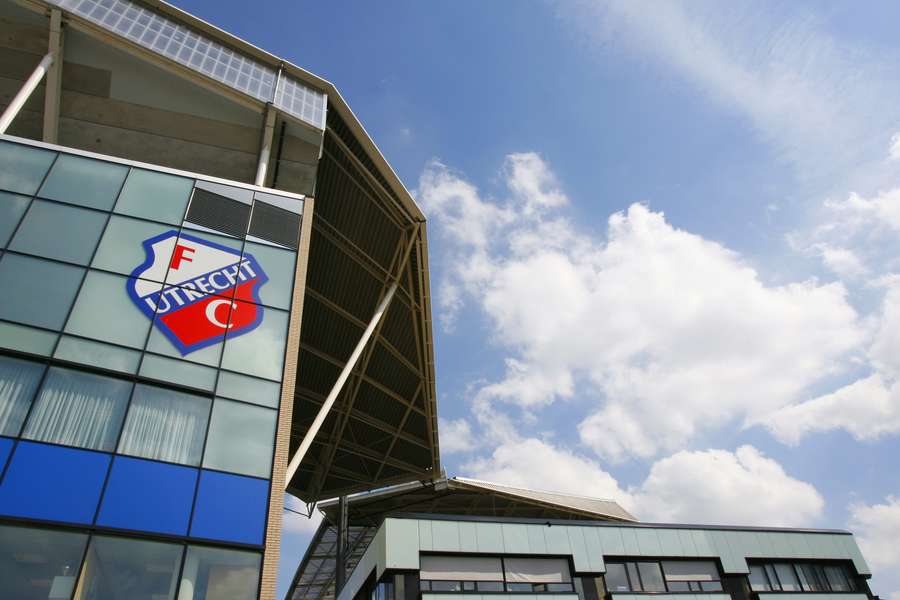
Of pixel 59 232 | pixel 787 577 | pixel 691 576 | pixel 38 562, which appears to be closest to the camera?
pixel 38 562

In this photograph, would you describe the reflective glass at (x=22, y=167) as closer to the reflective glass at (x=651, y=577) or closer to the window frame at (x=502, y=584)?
the window frame at (x=502, y=584)

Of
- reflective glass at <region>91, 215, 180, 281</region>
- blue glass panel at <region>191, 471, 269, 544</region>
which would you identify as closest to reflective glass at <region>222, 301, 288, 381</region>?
reflective glass at <region>91, 215, 180, 281</region>

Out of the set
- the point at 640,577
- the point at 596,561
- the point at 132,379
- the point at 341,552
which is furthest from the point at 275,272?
the point at 341,552

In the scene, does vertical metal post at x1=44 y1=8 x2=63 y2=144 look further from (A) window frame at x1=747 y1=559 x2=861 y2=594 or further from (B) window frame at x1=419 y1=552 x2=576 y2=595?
(A) window frame at x1=747 y1=559 x2=861 y2=594

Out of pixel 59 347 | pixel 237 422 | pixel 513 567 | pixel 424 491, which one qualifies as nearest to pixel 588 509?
pixel 424 491

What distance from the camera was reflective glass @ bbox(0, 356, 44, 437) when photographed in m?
12.4

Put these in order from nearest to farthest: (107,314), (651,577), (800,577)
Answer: (107,314)
(651,577)
(800,577)

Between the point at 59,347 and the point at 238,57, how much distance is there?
47.1 feet

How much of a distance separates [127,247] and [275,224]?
454cm

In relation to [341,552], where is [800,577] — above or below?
below

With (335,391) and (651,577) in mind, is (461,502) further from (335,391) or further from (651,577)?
(335,391)

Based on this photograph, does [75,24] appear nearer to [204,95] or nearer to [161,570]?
[204,95]

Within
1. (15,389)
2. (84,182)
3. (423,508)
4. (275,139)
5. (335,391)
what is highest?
(275,139)

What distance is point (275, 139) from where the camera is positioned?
2253 cm
